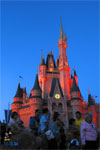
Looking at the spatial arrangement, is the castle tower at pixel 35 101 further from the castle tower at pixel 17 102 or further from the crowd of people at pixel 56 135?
the crowd of people at pixel 56 135

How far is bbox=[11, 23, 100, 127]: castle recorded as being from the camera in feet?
147

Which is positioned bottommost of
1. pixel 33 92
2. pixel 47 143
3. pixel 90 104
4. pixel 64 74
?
pixel 47 143

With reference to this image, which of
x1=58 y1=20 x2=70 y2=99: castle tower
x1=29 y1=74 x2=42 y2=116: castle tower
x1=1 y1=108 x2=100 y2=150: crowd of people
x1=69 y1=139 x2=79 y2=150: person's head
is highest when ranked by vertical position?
x1=58 y1=20 x2=70 y2=99: castle tower

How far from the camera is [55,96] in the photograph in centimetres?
4656

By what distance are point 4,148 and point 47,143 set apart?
12.4ft

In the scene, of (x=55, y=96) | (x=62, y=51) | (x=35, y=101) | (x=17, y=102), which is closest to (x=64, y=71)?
(x=62, y=51)

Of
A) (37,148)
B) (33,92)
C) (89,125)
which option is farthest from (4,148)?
(33,92)

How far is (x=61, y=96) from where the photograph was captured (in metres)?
46.7

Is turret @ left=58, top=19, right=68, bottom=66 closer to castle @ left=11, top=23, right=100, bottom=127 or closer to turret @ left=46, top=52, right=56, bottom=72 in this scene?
castle @ left=11, top=23, right=100, bottom=127

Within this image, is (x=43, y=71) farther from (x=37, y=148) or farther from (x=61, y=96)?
(x=37, y=148)

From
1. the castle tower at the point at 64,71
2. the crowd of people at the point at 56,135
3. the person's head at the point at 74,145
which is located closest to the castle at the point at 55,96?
the castle tower at the point at 64,71

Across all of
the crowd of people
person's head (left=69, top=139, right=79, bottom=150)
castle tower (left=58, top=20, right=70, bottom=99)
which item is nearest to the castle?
castle tower (left=58, top=20, right=70, bottom=99)

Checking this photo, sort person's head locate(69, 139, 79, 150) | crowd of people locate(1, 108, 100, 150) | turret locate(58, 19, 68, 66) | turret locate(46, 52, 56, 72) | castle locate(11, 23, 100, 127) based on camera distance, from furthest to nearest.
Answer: turret locate(46, 52, 56, 72) → turret locate(58, 19, 68, 66) → castle locate(11, 23, 100, 127) → person's head locate(69, 139, 79, 150) → crowd of people locate(1, 108, 100, 150)

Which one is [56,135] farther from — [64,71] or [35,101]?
[64,71]
